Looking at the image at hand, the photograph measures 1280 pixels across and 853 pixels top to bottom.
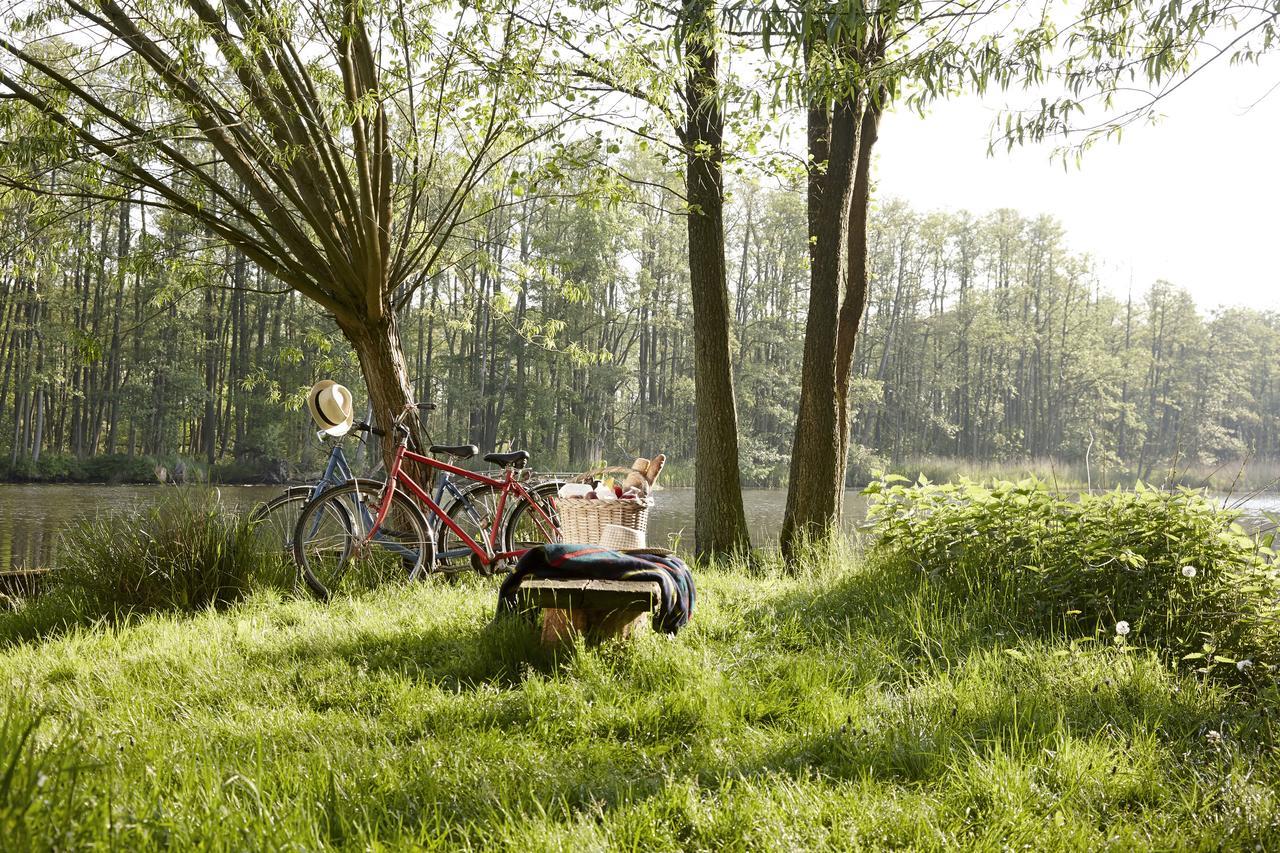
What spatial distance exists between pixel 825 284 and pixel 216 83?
16.0 feet

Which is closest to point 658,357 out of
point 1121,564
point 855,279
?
point 855,279

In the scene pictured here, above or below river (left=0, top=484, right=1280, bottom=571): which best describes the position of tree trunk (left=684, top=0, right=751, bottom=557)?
above

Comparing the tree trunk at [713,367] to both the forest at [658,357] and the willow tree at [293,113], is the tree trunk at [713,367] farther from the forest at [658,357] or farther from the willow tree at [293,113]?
the forest at [658,357]

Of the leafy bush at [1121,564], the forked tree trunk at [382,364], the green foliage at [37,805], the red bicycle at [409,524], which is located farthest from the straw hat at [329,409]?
the green foliage at [37,805]

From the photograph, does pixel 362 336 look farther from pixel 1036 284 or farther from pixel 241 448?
pixel 1036 284

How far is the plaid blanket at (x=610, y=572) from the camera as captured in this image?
3.42 metres

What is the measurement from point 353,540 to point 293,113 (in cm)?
309

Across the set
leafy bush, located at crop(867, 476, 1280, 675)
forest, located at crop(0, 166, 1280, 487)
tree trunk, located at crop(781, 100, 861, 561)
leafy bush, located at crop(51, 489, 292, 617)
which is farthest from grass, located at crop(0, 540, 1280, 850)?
forest, located at crop(0, 166, 1280, 487)

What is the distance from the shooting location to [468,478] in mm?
5516

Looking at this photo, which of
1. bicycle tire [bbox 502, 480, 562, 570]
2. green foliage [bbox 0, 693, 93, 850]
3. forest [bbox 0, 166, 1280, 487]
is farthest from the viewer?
forest [bbox 0, 166, 1280, 487]

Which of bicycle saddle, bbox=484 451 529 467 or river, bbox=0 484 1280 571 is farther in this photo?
river, bbox=0 484 1280 571

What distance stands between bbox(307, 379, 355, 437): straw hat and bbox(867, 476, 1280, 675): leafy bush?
11.4ft

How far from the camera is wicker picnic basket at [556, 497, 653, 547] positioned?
4.79 meters

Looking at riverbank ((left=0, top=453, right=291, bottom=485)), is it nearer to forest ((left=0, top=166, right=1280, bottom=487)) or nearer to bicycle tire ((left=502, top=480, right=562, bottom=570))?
forest ((left=0, top=166, right=1280, bottom=487))
